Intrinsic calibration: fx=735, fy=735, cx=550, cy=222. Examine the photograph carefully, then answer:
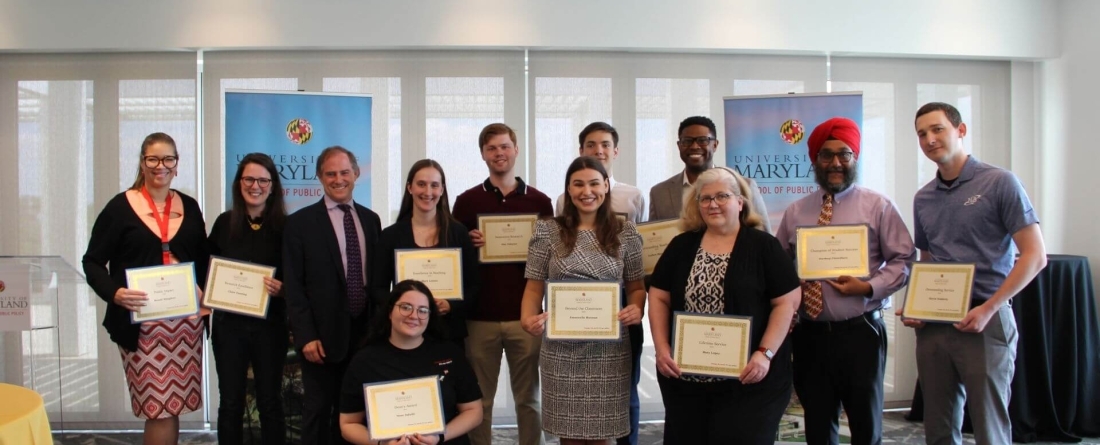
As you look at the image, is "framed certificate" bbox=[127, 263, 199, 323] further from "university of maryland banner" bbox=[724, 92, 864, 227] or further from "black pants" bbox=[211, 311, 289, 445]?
"university of maryland banner" bbox=[724, 92, 864, 227]

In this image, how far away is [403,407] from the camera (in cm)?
263

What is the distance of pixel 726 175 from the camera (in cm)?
266

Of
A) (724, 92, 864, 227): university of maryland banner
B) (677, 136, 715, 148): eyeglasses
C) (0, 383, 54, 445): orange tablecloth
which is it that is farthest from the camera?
(724, 92, 864, 227): university of maryland banner

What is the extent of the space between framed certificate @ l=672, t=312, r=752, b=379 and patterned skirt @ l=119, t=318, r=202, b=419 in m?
2.18

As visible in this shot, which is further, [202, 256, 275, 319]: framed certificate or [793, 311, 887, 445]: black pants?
[202, 256, 275, 319]: framed certificate

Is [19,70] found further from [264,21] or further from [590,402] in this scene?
[590,402]

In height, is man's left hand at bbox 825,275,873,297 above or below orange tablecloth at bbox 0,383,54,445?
above

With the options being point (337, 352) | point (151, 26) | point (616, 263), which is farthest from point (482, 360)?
point (151, 26)

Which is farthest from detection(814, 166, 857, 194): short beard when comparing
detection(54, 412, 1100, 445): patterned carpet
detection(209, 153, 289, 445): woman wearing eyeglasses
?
detection(209, 153, 289, 445): woman wearing eyeglasses

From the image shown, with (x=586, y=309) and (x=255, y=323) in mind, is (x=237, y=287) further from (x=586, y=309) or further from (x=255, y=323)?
(x=586, y=309)

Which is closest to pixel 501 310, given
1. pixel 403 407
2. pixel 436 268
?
pixel 436 268

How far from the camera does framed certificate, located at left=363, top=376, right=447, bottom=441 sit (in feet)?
8.52

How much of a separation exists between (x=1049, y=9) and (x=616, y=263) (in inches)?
170

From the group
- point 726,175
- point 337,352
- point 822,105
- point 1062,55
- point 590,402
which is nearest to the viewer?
point 726,175
